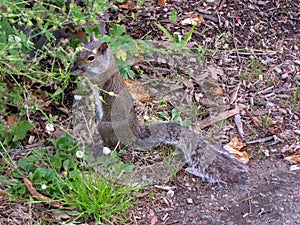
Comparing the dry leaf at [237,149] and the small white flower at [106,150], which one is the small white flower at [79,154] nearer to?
the small white flower at [106,150]

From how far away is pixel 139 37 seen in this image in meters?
4.42

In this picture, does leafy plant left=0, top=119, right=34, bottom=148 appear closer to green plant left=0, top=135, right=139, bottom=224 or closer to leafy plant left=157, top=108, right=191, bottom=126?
green plant left=0, top=135, right=139, bottom=224

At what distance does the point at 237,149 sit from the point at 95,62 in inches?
42.2

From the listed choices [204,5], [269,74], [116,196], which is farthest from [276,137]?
[204,5]

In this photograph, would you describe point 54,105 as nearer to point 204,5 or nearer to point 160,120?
point 160,120

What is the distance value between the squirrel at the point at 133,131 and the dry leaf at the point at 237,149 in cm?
17

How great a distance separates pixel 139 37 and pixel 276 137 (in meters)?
1.40

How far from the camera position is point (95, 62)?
3.41 metres

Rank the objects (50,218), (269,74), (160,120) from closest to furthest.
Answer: (50,218) < (160,120) < (269,74)

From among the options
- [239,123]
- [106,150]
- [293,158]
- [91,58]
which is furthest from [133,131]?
[293,158]

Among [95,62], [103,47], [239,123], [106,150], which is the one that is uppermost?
[103,47]

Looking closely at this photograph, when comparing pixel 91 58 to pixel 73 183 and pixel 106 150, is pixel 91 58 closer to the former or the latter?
pixel 106 150

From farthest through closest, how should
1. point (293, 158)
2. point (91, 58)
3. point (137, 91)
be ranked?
point (137, 91) < point (293, 158) < point (91, 58)

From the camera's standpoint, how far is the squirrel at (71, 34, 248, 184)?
3301mm
